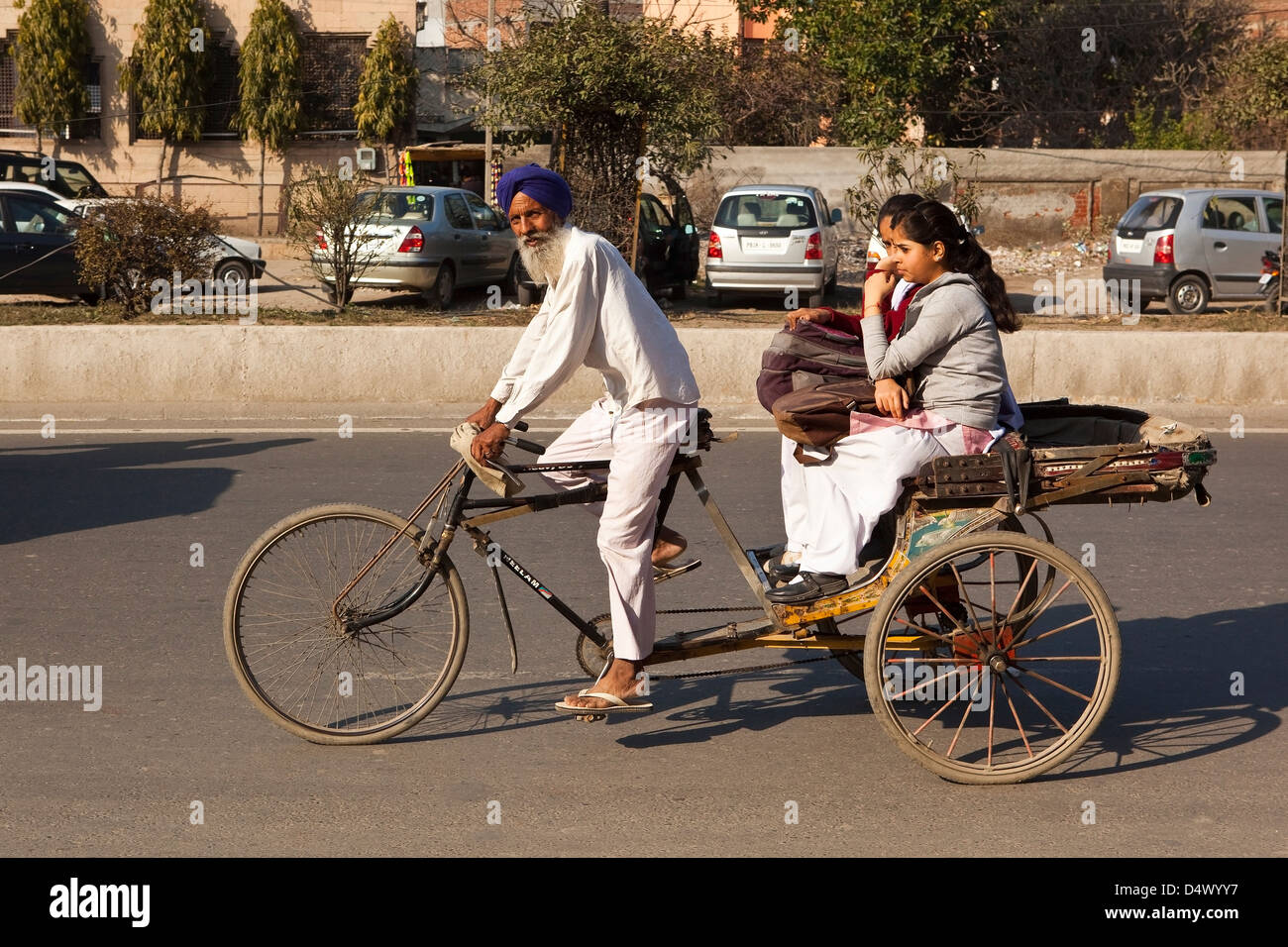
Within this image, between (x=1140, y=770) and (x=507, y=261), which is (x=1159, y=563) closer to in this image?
(x=1140, y=770)

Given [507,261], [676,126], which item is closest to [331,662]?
[676,126]

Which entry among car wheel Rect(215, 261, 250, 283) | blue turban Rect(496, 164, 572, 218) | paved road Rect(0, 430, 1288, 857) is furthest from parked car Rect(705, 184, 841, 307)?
blue turban Rect(496, 164, 572, 218)

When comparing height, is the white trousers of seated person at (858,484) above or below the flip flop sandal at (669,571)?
above

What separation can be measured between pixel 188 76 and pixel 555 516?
27.3 metres

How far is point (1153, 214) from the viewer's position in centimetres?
1970

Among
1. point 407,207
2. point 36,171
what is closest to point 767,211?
point 407,207

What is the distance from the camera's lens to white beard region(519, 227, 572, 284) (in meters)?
4.46

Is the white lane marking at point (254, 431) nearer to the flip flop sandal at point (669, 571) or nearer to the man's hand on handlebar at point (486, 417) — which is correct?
the flip flop sandal at point (669, 571)

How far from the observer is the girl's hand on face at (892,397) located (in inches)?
176

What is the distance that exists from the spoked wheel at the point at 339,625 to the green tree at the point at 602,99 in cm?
1190

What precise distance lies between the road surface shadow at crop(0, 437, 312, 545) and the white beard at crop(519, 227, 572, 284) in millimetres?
4087

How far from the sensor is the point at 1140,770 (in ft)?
14.7

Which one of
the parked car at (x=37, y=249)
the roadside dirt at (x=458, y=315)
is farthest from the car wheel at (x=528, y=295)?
the parked car at (x=37, y=249)

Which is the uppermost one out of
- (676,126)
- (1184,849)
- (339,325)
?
(676,126)
